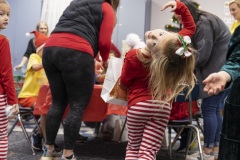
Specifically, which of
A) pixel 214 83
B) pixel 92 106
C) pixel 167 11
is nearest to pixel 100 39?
pixel 92 106

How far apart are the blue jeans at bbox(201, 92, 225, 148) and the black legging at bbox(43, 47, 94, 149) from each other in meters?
0.84

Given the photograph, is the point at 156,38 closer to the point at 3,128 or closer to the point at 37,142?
the point at 3,128

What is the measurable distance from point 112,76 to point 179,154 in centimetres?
117

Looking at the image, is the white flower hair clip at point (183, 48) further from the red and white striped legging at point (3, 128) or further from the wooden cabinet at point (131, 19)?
the wooden cabinet at point (131, 19)

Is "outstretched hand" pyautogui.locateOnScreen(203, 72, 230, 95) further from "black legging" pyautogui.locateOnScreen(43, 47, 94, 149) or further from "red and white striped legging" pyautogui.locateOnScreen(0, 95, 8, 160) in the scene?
"red and white striped legging" pyautogui.locateOnScreen(0, 95, 8, 160)

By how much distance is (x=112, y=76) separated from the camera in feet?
6.39

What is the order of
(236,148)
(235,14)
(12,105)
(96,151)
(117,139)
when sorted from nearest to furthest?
(236,148) → (12,105) → (235,14) → (96,151) → (117,139)

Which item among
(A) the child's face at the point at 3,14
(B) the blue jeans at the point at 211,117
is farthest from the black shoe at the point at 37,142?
(B) the blue jeans at the point at 211,117

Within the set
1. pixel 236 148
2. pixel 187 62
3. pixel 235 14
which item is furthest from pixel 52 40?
pixel 235 14

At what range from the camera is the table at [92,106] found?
2.41m

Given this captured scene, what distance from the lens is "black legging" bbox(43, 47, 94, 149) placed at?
1.84 meters

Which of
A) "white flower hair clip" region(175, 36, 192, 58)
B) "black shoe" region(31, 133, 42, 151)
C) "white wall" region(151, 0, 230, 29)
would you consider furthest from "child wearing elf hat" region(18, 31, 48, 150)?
"white wall" region(151, 0, 230, 29)

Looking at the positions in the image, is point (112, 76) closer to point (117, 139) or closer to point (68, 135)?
point (68, 135)

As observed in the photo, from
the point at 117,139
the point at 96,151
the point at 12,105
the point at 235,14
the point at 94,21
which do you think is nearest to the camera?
the point at 12,105
